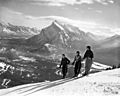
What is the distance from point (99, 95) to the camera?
1410cm

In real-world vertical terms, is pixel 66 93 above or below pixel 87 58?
below

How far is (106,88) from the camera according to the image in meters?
15.6

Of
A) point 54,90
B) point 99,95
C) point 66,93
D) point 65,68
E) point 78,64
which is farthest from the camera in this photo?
point 65,68

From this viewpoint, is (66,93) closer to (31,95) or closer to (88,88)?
(88,88)

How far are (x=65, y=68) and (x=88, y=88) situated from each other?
1177cm

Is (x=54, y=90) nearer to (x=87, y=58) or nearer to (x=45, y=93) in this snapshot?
(x=45, y=93)

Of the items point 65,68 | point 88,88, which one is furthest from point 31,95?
point 65,68

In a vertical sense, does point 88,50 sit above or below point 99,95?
above

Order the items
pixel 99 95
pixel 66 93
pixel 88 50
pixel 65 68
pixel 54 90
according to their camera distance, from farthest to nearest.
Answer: pixel 65 68, pixel 88 50, pixel 54 90, pixel 66 93, pixel 99 95

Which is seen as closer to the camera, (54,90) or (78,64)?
(54,90)

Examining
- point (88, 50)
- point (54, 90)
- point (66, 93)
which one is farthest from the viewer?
point (88, 50)

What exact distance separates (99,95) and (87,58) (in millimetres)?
10463

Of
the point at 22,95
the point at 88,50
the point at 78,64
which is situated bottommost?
the point at 22,95

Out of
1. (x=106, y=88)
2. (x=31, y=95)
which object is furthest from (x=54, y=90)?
(x=106, y=88)
